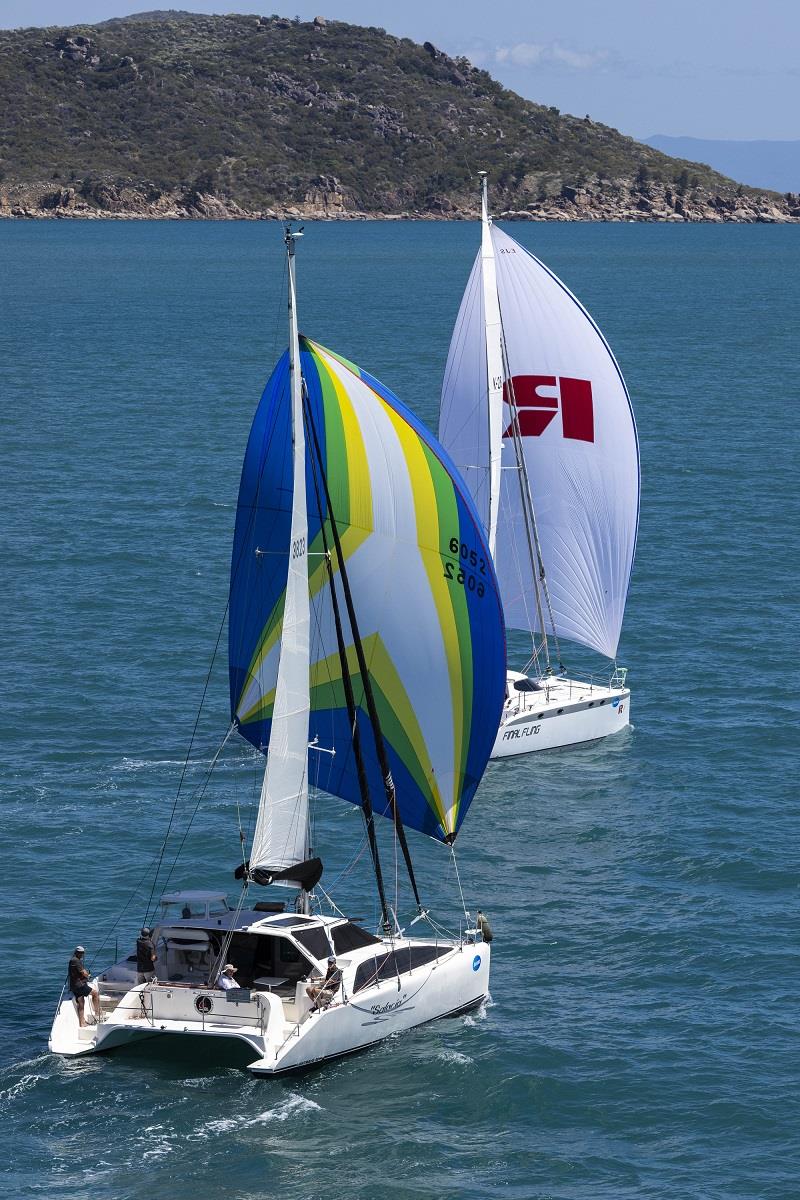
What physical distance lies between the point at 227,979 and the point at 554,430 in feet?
72.7

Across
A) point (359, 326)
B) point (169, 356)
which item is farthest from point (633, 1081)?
point (359, 326)

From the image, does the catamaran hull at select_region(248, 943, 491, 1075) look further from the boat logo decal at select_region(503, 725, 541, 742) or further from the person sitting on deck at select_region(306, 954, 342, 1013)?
the boat logo decal at select_region(503, 725, 541, 742)

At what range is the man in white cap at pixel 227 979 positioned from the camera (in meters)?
29.5

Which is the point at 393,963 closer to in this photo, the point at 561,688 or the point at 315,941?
the point at 315,941

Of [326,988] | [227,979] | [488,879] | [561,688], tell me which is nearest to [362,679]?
[326,988]

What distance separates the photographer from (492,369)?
47.5 m

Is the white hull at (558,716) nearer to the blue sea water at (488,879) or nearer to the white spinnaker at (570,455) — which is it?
the blue sea water at (488,879)

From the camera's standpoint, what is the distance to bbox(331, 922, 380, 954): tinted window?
31.2m

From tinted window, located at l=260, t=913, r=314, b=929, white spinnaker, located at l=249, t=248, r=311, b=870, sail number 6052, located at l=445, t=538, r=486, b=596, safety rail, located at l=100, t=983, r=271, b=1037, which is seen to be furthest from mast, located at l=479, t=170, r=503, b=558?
safety rail, located at l=100, t=983, r=271, b=1037

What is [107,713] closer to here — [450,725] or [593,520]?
[593,520]

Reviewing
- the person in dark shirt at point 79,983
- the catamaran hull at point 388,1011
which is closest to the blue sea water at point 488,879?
the catamaran hull at point 388,1011

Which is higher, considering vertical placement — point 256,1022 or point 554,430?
point 554,430

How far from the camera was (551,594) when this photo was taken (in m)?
49.6

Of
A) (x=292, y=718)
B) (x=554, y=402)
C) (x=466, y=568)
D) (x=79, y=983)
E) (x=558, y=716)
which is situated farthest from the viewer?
(x=554, y=402)
